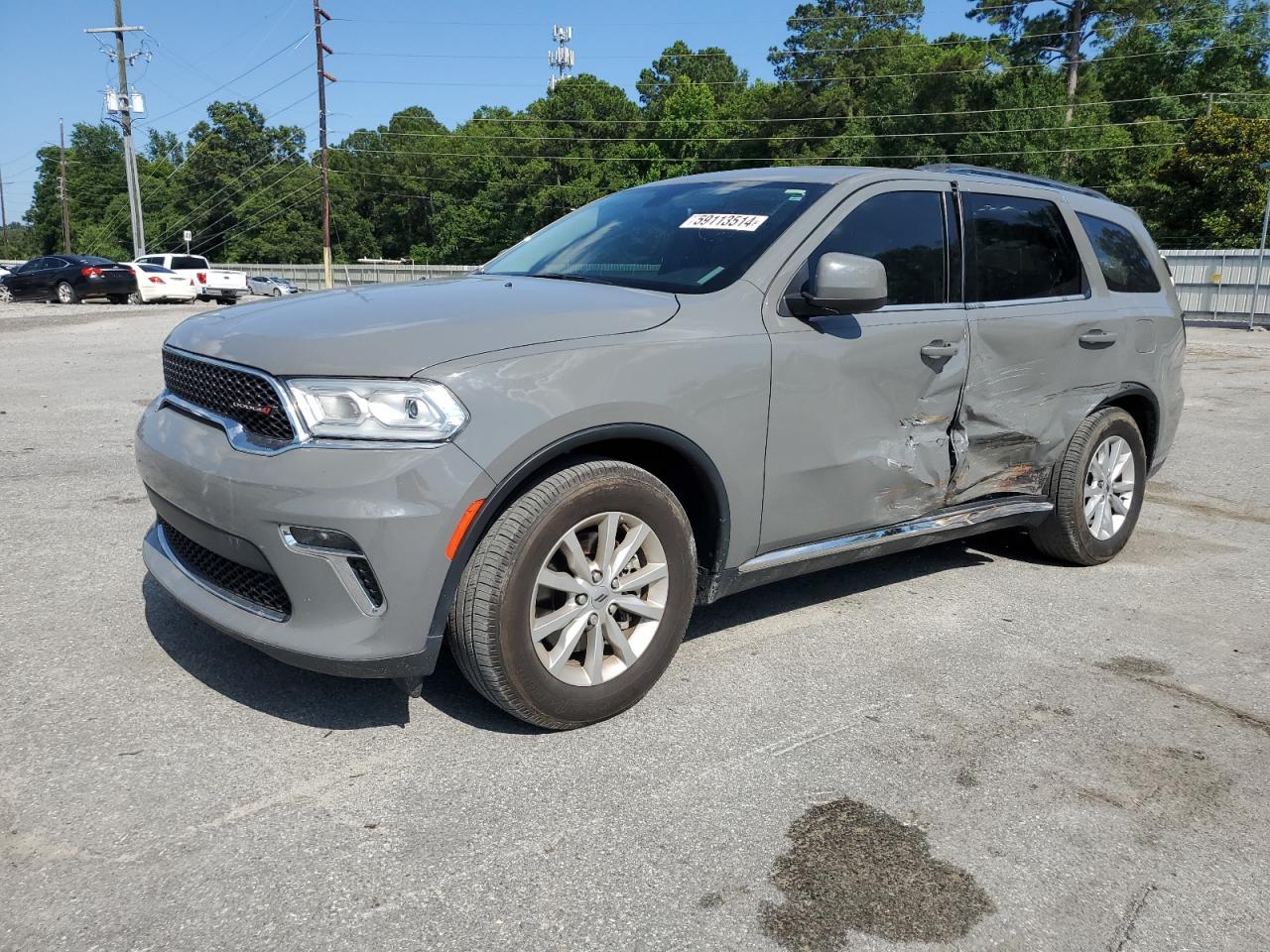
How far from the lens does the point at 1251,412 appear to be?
35.5 feet

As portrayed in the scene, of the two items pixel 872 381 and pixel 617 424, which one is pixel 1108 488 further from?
pixel 617 424

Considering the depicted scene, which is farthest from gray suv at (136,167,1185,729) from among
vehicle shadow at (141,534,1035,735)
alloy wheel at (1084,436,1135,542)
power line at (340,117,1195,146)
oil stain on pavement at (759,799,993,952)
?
A: power line at (340,117,1195,146)

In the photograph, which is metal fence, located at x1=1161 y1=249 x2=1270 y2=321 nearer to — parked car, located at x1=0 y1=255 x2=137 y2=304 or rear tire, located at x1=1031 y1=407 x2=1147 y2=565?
rear tire, located at x1=1031 y1=407 x2=1147 y2=565

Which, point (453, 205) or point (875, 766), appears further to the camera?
point (453, 205)

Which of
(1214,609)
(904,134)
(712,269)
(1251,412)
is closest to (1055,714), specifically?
(1214,609)

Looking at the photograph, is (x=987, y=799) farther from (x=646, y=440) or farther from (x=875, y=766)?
(x=646, y=440)

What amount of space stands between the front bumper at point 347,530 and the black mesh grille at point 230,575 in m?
0.05

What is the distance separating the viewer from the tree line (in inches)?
1885

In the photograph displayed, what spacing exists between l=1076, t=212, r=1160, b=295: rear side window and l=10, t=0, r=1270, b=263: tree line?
3734cm

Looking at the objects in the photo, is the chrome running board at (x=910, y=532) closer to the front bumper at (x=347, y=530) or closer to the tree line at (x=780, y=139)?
the front bumper at (x=347, y=530)

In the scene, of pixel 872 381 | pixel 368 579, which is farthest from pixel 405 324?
pixel 872 381

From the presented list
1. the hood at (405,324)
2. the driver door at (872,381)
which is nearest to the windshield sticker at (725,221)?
the driver door at (872,381)

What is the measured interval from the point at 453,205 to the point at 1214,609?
276ft

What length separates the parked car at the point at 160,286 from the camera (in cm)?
2902
